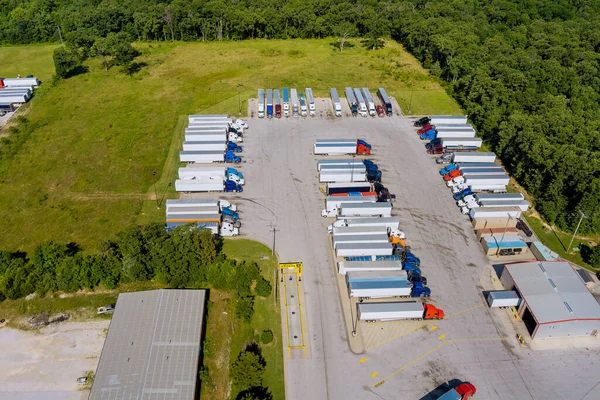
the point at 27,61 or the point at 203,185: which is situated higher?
the point at 203,185

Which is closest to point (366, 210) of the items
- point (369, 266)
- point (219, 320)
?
point (369, 266)

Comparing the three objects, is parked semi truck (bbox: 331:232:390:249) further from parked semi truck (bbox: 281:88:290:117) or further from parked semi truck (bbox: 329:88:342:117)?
parked semi truck (bbox: 281:88:290:117)

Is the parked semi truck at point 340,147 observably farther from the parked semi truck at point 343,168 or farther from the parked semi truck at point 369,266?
the parked semi truck at point 369,266

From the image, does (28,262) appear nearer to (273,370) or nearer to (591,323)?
(273,370)

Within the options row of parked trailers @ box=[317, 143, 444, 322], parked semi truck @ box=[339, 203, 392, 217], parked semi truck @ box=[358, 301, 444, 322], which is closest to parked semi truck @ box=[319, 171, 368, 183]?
row of parked trailers @ box=[317, 143, 444, 322]

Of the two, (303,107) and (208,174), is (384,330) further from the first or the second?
(303,107)

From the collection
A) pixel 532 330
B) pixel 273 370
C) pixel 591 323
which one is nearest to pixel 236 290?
pixel 273 370
